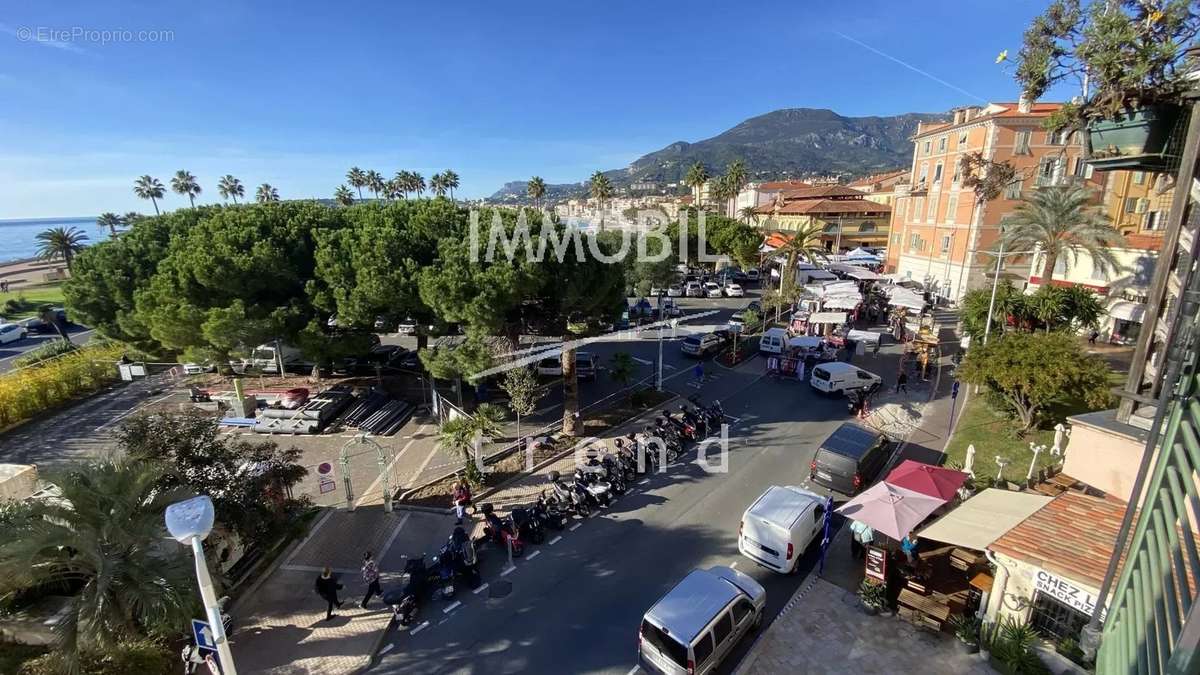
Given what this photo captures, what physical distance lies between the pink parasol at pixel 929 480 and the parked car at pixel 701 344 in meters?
14.6

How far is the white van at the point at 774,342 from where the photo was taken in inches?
1023

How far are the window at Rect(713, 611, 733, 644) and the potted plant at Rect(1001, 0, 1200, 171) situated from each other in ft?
26.2

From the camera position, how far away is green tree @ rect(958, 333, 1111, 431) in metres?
14.4

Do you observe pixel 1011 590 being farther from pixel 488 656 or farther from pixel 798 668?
pixel 488 656

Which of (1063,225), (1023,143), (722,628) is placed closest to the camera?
(722,628)

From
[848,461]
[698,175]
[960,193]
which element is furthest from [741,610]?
[698,175]

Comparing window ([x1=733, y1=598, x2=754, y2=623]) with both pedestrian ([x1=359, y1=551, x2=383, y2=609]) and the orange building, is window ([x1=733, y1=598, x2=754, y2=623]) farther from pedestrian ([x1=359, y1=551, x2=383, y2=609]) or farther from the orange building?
the orange building

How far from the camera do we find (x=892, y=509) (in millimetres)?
10156

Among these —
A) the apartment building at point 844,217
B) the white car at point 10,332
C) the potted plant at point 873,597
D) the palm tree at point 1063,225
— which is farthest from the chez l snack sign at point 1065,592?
the apartment building at point 844,217

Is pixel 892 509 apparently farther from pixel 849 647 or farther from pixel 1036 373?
pixel 1036 373

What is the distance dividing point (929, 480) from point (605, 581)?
24.0ft

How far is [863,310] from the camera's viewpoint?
33719mm

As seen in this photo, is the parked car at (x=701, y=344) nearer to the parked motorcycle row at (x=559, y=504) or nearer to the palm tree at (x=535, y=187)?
the parked motorcycle row at (x=559, y=504)

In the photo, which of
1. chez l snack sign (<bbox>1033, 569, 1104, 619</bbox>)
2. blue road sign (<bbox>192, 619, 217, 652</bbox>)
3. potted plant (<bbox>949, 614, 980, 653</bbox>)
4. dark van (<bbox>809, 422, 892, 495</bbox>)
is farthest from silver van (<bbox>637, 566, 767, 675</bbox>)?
blue road sign (<bbox>192, 619, 217, 652</bbox>)
